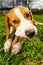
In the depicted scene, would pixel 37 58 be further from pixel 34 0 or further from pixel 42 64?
pixel 34 0

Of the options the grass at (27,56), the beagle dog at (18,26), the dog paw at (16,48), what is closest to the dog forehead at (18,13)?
the beagle dog at (18,26)

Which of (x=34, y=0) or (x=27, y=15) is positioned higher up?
(x=27, y=15)

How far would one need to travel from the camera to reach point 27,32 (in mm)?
2916

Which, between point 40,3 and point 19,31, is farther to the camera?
point 40,3

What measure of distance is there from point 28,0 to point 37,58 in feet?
25.6

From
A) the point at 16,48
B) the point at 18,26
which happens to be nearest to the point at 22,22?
the point at 18,26

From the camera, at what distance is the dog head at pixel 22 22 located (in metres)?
2.94

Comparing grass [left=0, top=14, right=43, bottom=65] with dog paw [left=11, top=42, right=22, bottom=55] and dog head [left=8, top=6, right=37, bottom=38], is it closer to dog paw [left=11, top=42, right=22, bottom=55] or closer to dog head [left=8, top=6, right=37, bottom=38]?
dog paw [left=11, top=42, right=22, bottom=55]

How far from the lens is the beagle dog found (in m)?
2.95

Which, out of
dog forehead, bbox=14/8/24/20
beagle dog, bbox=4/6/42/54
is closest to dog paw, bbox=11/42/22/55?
beagle dog, bbox=4/6/42/54

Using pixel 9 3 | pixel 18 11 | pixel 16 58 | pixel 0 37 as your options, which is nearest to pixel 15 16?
pixel 18 11

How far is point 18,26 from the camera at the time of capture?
308cm

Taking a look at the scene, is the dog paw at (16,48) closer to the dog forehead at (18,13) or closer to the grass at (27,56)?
the grass at (27,56)

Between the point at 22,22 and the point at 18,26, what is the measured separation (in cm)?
7
